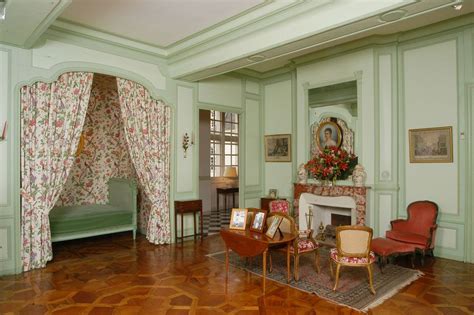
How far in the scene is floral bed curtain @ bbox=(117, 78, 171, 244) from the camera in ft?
17.1

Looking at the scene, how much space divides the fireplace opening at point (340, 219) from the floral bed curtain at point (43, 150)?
14.3 feet

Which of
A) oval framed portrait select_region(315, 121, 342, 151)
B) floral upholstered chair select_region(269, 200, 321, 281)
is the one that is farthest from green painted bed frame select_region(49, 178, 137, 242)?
oval framed portrait select_region(315, 121, 342, 151)

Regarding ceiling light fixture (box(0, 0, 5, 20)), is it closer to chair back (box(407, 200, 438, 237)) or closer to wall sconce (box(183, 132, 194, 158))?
wall sconce (box(183, 132, 194, 158))

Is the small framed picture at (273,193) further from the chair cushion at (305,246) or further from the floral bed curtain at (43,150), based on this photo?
the floral bed curtain at (43,150)

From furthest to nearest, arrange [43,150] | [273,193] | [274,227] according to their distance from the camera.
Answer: [273,193] < [43,150] < [274,227]

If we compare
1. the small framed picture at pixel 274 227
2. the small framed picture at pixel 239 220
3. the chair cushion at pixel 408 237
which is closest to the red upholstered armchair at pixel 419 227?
the chair cushion at pixel 408 237

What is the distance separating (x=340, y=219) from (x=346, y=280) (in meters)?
2.10

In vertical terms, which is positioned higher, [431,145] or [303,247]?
[431,145]

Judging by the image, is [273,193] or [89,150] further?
[273,193]

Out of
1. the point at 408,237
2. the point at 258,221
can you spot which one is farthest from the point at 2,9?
the point at 408,237

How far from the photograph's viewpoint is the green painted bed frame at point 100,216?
4.87 metres

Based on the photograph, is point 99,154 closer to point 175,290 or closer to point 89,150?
point 89,150

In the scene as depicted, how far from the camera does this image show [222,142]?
9.62 m

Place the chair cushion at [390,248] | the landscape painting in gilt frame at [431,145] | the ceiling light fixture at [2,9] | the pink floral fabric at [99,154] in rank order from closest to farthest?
the ceiling light fixture at [2,9]
the chair cushion at [390,248]
the landscape painting in gilt frame at [431,145]
the pink floral fabric at [99,154]
